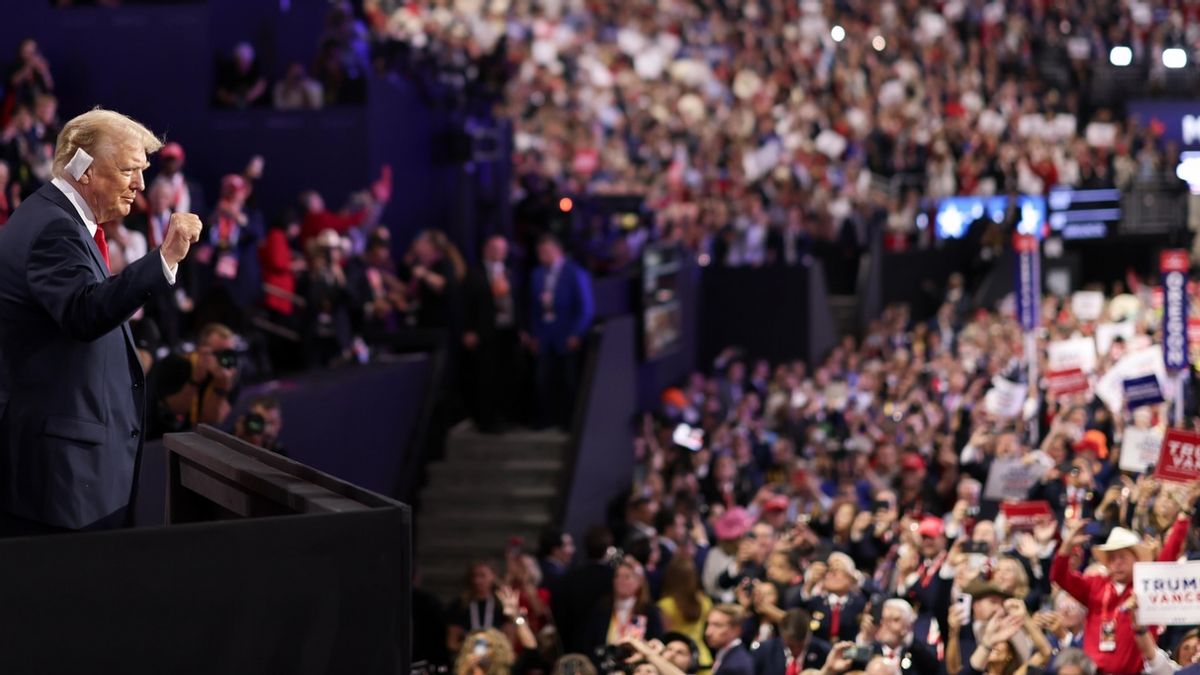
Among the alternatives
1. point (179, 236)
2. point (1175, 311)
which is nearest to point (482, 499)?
point (1175, 311)

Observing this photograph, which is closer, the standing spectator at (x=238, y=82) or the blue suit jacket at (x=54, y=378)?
the blue suit jacket at (x=54, y=378)

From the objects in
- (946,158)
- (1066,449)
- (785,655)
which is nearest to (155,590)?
(785,655)

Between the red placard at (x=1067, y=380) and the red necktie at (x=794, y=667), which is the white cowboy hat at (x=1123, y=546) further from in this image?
the red placard at (x=1067, y=380)

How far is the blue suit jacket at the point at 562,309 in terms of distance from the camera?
15.1m

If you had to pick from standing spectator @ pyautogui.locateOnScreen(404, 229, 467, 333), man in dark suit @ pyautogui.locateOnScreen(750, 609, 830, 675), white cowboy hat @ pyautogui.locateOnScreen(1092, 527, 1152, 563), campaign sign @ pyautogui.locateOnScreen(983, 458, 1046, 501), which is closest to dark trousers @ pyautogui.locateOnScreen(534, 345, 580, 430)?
standing spectator @ pyautogui.locateOnScreen(404, 229, 467, 333)

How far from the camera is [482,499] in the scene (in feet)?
48.4

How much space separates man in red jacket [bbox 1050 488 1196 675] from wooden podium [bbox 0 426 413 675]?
5475mm

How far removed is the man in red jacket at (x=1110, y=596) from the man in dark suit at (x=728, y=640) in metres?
A: 1.45

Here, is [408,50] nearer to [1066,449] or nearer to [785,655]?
[1066,449]

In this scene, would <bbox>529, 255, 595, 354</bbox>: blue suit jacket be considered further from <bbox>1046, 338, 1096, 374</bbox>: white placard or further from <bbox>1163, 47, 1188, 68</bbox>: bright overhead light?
<bbox>1163, 47, 1188, 68</bbox>: bright overhead light

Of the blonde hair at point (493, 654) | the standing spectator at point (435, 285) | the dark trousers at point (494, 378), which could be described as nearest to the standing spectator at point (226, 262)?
the standing spectator at point (435, 285)

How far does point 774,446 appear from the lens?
1708 cm

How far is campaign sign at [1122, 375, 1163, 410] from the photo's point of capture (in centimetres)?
1319

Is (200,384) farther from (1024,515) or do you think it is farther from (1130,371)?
(1130,371)
